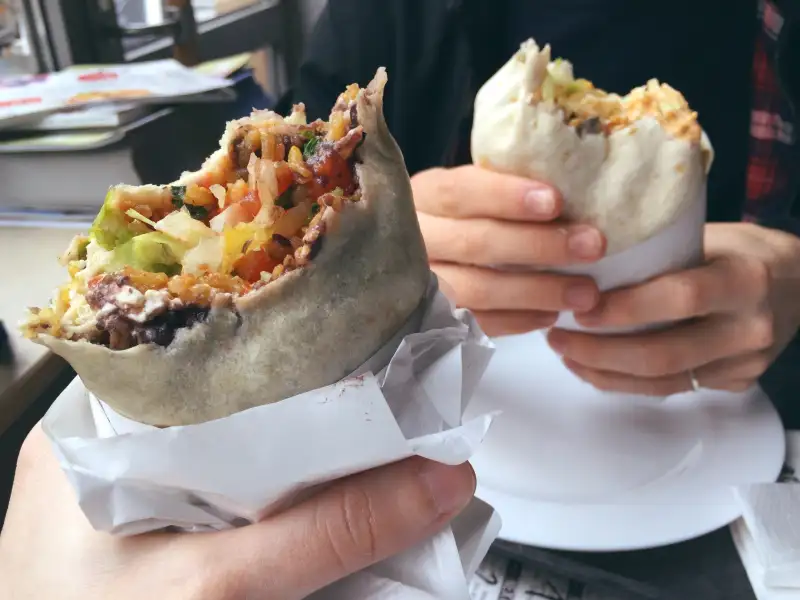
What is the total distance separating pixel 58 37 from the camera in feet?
5.81

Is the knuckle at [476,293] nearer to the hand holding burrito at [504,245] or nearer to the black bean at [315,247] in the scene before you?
the hand holding burrito at [504,245]

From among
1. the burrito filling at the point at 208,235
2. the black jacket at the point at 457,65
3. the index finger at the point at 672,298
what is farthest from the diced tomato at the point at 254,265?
the black jacket at the point at 457,65

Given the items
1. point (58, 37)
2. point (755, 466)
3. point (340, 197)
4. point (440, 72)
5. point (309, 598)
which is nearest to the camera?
point (340, 197)

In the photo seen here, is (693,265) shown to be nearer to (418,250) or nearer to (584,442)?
(584,442)

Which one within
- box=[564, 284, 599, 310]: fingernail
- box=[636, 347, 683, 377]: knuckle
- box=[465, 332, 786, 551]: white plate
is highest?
box=[564, 284, 599, 310]: fingernail

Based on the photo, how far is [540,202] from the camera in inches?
34.4

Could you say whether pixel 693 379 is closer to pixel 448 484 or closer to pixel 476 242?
pixel 476 242

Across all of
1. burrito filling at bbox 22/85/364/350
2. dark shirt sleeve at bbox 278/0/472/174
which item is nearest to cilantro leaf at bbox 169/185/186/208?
burrito filling at bbox 22/85/364/350

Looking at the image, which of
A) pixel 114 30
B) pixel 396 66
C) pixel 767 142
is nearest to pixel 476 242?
pixel 396 66

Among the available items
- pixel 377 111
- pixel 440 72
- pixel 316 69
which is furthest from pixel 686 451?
pixel 316 69

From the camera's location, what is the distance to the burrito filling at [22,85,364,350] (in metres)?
0.45

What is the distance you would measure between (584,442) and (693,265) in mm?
307

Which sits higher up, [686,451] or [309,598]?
[309,598]

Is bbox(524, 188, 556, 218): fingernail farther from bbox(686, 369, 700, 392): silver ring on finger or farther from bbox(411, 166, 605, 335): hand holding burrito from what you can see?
bbox(686, 369, 700, 392): silver ring on finger
